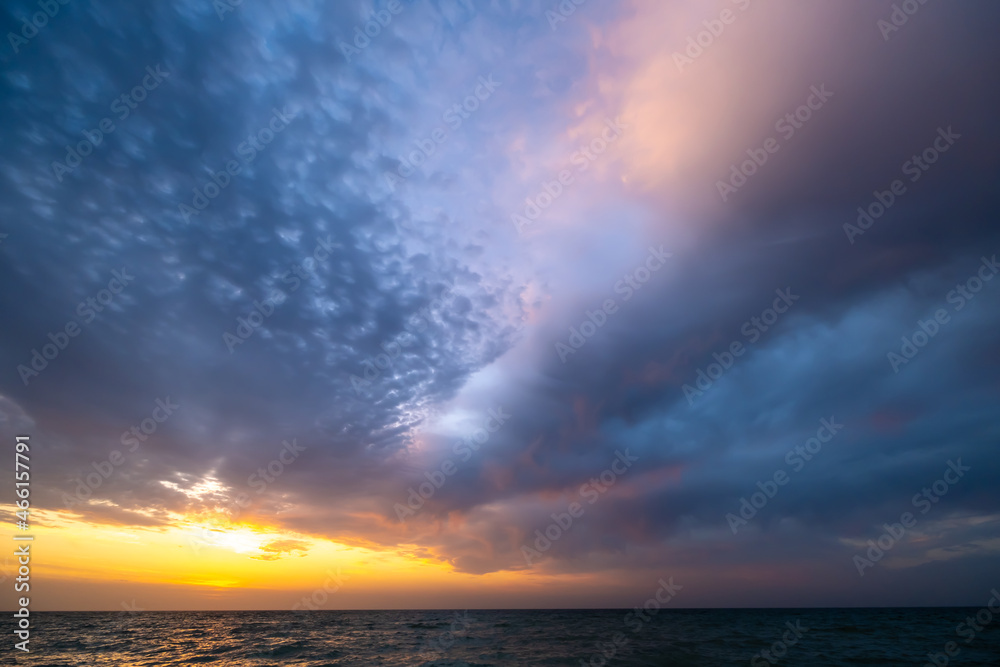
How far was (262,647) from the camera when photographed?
4384 centimetres

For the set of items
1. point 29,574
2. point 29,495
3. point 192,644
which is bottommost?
point 192,644

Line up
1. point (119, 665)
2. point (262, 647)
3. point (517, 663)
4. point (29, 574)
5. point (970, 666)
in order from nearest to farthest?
point (29, 574) → point (970, 666) → point (517, 663) → point (119, 665) → point (262, 647)

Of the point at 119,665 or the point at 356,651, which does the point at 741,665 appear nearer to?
the point at 356,651

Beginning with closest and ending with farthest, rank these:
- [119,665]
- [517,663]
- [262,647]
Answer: [517,663], [119,665], [262,647]

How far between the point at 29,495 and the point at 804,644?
56.4m

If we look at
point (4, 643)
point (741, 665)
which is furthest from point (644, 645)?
point (4, 643)

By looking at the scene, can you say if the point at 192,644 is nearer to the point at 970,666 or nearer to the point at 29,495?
the point at 29,495

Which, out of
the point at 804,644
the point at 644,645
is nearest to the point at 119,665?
the point at 644,645

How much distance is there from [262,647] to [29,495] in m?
35.1

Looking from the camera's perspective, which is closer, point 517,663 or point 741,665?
point 741,665

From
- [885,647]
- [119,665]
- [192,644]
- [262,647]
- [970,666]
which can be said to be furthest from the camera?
[192,644]

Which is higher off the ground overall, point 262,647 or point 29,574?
point 29,574

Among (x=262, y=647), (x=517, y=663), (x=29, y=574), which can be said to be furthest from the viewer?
(x=262, y=647)

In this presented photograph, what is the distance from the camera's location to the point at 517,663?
31078mm
